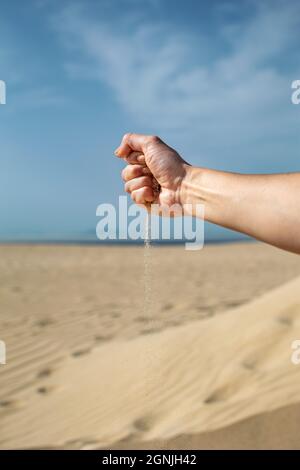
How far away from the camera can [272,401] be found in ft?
10.8

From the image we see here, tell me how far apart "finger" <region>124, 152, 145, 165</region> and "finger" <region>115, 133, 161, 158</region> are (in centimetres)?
2

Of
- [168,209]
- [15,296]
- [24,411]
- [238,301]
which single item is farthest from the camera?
[15,296]

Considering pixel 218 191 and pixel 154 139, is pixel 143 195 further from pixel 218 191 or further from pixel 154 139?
pixel 218 191

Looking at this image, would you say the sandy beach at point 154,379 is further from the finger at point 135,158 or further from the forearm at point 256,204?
the finger at point 135,158

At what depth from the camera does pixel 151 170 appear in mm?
2980

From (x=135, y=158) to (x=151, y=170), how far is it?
24 centimetres

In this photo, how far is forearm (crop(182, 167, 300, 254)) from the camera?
2033 millimetres

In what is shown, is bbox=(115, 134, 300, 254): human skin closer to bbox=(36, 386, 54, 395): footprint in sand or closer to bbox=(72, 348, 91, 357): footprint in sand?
bbox=(36, 386, 54, 395): footprint in sand

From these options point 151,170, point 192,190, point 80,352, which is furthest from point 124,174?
point 80,352

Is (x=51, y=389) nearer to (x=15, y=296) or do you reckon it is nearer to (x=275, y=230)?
(x=275, y=230)

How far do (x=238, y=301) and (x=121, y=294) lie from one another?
7.64ft

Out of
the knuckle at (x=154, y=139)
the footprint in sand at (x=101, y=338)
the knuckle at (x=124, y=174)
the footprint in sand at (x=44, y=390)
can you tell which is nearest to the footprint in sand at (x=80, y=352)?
the footprint in sand at (x=101, y=338)

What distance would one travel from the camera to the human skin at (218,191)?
2.05 meters
